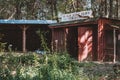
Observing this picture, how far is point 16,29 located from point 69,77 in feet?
69.6

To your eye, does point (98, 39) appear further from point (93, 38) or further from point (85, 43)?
point (85, 43)

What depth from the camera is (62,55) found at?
26.8ft

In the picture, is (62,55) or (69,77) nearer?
(69,77)

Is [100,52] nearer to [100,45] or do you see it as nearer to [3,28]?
[100,45]

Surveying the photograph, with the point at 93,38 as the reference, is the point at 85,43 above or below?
below

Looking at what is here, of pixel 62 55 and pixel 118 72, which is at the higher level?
pixel 62 55

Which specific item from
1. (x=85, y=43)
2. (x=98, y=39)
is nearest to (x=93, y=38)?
(x=98, y=39)

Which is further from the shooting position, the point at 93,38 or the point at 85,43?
the point at 93,38

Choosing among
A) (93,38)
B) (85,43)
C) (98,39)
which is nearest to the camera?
(98,39)

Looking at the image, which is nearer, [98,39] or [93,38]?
[98,39]

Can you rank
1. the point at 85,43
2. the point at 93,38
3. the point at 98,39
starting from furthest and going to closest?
the point at 93,38, the point at 85,43, the point at 98,39

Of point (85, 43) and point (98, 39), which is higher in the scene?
point (98, 39)

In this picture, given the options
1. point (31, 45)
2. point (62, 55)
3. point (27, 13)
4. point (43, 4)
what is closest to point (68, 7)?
point (43, 4)

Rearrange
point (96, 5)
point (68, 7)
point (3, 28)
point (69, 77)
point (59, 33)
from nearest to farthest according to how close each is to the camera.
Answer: point (69, 77) < point (59, 33) < point (3, 28) < point (68, 7) < point (96, 5)
